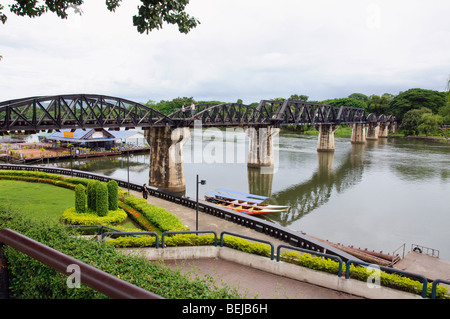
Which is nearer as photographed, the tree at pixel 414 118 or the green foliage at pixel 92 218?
the green foliage at pixel 92 218

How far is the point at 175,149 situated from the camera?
42375mm

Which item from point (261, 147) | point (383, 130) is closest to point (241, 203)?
point (261, 147)

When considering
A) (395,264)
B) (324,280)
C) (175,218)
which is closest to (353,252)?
(395,264)

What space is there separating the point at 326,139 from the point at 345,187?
41383 millimetres

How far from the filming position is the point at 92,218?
71.0ft

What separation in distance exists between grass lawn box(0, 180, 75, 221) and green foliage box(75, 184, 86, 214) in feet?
7.56

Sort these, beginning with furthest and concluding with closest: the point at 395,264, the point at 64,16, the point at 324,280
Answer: the point at 395,264, the point at 64,16, the point at 324,280

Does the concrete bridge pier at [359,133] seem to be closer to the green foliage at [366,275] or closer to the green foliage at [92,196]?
the green foliage at [92,196]

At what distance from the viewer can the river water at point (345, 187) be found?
31.0 meters

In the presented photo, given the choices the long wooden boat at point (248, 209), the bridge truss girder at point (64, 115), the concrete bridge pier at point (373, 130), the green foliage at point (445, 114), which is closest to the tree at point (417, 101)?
the green foliage at point (445, 114)

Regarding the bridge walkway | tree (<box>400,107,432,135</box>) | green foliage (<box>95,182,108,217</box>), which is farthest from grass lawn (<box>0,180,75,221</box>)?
tree (<box>400,107,432,135</box>)

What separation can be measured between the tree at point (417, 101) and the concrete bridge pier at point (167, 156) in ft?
418
